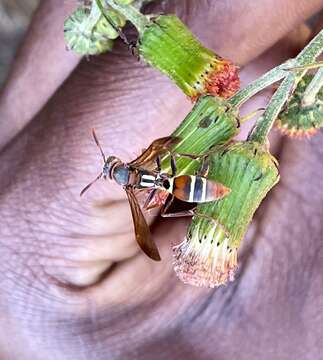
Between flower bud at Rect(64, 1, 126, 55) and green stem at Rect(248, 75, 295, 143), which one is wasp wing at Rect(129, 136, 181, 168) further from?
flower bud at Rect(64, 1, 126, 55)

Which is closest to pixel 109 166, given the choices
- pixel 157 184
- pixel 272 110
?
pixel 157 184

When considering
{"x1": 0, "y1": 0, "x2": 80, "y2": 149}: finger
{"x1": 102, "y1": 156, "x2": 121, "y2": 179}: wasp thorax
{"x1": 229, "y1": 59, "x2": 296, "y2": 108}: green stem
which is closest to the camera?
{"x1": 229, "y1": 59, "x2": 296, "y2": 108}: green stem

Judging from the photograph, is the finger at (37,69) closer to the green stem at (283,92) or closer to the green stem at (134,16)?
the green stem at (134,16)

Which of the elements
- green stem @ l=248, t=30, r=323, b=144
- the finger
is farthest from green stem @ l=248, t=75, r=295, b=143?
the finger

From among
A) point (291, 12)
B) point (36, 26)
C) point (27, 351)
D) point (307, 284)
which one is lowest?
point (307, 284)

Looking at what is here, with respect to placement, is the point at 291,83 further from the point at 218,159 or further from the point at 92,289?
the point at 92,289

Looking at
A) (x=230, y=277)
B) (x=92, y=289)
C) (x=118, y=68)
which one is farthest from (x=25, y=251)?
(x=230, y=277)
